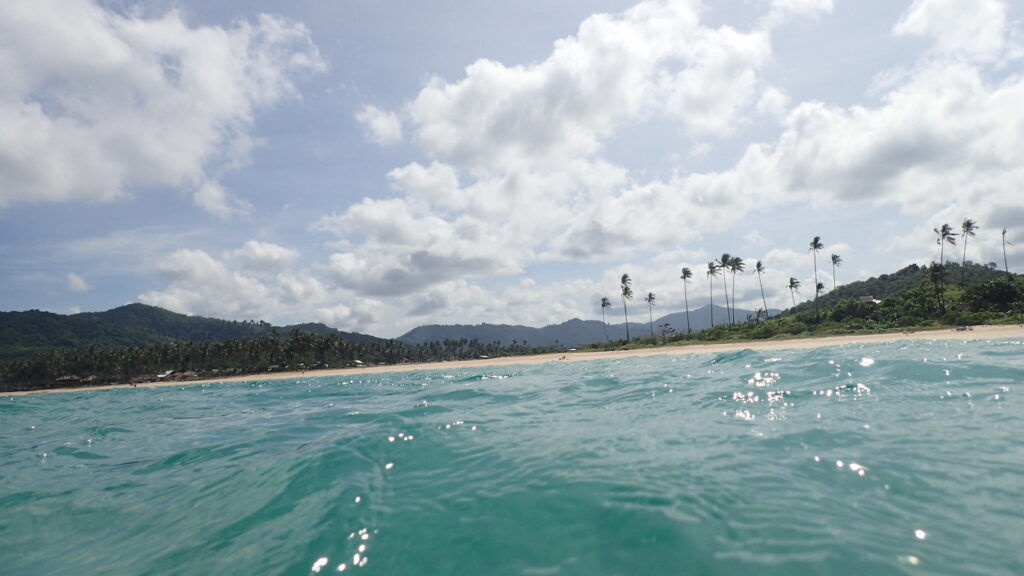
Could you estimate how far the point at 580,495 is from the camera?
5906 millimetres

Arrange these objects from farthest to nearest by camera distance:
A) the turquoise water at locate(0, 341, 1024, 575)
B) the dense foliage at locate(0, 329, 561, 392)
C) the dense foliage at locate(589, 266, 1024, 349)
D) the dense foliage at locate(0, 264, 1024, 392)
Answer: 1. the dense foliage at locate(0, 329, 561, 392)
2. the dense foliage at locate(0, 264, 1024, 392)
3. the dense foliage at locate(589, 266, 1024, 349)
4. the turquoise water at locate(0, 341, 1024, 575)

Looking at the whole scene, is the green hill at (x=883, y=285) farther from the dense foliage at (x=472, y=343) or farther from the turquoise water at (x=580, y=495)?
Result: the turquoise water at (x=580, y=495)

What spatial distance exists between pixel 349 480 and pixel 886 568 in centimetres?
711

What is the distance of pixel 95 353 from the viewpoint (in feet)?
350

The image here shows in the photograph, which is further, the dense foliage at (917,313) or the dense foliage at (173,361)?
the dense foliage at (173,361)

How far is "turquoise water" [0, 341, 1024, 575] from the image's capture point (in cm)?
443

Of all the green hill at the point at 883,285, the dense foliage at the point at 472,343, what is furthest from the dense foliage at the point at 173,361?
the green hill at the point at 883,285

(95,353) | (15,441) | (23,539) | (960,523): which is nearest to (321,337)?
(95,353)

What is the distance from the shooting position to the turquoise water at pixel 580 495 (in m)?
4.43

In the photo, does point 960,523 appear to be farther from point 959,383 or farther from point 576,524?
point 959,383

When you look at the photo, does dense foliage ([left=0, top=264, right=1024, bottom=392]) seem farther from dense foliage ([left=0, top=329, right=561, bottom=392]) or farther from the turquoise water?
the turquoise water

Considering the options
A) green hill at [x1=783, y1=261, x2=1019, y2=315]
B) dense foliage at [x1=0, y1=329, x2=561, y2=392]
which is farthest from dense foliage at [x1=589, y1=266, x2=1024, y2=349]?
dense foliage at [x1=0, y1=329, x2=561, y2=392]

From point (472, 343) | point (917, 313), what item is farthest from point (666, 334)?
point (472, 343)

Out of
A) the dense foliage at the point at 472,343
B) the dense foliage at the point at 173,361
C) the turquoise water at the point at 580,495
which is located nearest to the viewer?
the turquoise water at the point at 580,495
